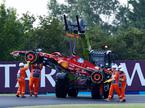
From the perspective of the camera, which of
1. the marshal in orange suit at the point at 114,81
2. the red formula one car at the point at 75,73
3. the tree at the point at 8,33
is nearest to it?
the marshal in orange suit at the point at 114,81

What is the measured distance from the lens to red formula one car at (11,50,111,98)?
2959 cm

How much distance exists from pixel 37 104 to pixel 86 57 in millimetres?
6220

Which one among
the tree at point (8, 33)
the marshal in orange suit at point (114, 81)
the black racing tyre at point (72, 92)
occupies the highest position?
the tree at point (8, 33)

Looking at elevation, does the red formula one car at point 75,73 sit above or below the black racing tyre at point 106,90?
above

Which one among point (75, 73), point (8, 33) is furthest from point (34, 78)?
point (8, 33)

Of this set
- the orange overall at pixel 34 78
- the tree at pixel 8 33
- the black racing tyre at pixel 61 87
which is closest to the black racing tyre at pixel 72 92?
the black racing tyre at pixel 61 87

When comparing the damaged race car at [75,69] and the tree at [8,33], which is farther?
the tree at [8,33]

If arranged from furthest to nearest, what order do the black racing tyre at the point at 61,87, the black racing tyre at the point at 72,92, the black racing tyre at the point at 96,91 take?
the black racing tyre at the point at 72,92
the black racing tyre at the point at 61,87
the black racing tyre at the point at 96,91

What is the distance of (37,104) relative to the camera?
25562mm

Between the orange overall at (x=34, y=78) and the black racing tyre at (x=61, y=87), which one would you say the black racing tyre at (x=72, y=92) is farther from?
the orange overall at (x=34, y=78)

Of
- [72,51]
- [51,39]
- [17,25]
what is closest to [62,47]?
[51,39]

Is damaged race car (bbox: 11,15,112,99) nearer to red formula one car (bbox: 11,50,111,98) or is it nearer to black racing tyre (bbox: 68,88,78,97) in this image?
red formula one car (bbox: 11,50,111,98)

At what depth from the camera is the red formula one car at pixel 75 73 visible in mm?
29594

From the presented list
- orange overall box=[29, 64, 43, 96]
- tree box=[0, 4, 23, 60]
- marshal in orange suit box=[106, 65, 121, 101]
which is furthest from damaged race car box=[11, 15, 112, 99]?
tree box=[0, 4, 23, 60]
